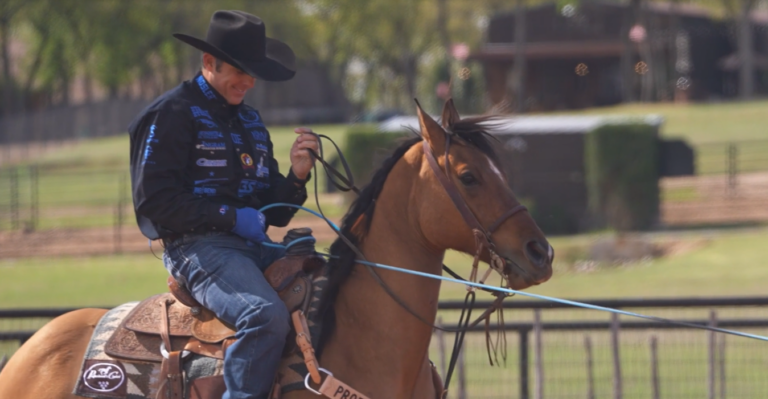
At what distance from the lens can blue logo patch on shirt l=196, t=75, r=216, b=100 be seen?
14.6 ft

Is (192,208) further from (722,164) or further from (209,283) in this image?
(722,164)

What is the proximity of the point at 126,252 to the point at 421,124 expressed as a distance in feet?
64.8

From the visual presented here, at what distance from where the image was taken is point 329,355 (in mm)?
4195

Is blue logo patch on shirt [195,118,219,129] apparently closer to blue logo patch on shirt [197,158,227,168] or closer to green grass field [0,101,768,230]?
blue logo patch on shirt [197,158,227,168]

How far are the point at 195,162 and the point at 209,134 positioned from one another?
0.15 meters

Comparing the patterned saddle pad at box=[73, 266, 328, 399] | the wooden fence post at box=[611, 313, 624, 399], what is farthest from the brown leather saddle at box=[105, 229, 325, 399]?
the wooden fence post at box=[611, 313, 624, 399]

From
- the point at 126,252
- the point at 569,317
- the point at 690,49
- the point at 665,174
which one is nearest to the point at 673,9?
the point at 690,49

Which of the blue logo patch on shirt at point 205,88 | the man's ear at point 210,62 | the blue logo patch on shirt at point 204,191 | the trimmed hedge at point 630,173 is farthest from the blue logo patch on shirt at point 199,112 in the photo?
the trimmed hedge at point 630,173

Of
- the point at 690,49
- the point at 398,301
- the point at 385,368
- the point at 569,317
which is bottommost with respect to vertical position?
the point at 569,317

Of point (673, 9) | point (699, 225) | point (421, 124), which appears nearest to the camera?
point (421, 124)

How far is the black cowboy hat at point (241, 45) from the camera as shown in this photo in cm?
437

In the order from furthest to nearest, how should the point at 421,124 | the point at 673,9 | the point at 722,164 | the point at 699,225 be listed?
1. the point at 673,9
2. the point at 722,164
3. the point at 699,225
4. the point at 421,124

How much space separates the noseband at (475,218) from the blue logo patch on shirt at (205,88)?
1138 mm

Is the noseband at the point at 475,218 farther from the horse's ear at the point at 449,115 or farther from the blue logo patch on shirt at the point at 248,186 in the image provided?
the blue logo patch on shirt at the point at 248,186
